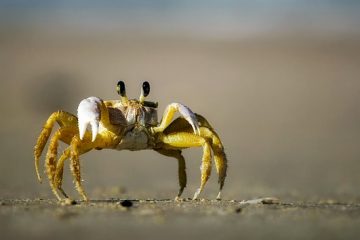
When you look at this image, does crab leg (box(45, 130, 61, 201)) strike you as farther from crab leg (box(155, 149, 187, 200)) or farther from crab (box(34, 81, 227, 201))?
crab leg (box(155, 149, 187, 200))

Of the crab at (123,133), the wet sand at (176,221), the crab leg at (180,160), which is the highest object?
the crab at (123,133)

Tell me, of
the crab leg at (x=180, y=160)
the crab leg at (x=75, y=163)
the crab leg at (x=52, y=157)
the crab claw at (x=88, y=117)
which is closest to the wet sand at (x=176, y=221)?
the crab leg at (x=75, y=163)

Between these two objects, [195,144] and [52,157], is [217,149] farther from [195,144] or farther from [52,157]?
[52,157]

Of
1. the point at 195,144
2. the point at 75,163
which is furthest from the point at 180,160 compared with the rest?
the point at 75,163

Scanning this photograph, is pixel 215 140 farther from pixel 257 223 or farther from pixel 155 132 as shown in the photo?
pixel 257 223

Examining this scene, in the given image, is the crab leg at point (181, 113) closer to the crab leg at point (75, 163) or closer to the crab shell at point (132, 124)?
the crab shell at point (132, 124)

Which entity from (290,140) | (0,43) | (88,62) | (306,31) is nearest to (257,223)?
(290,140)
